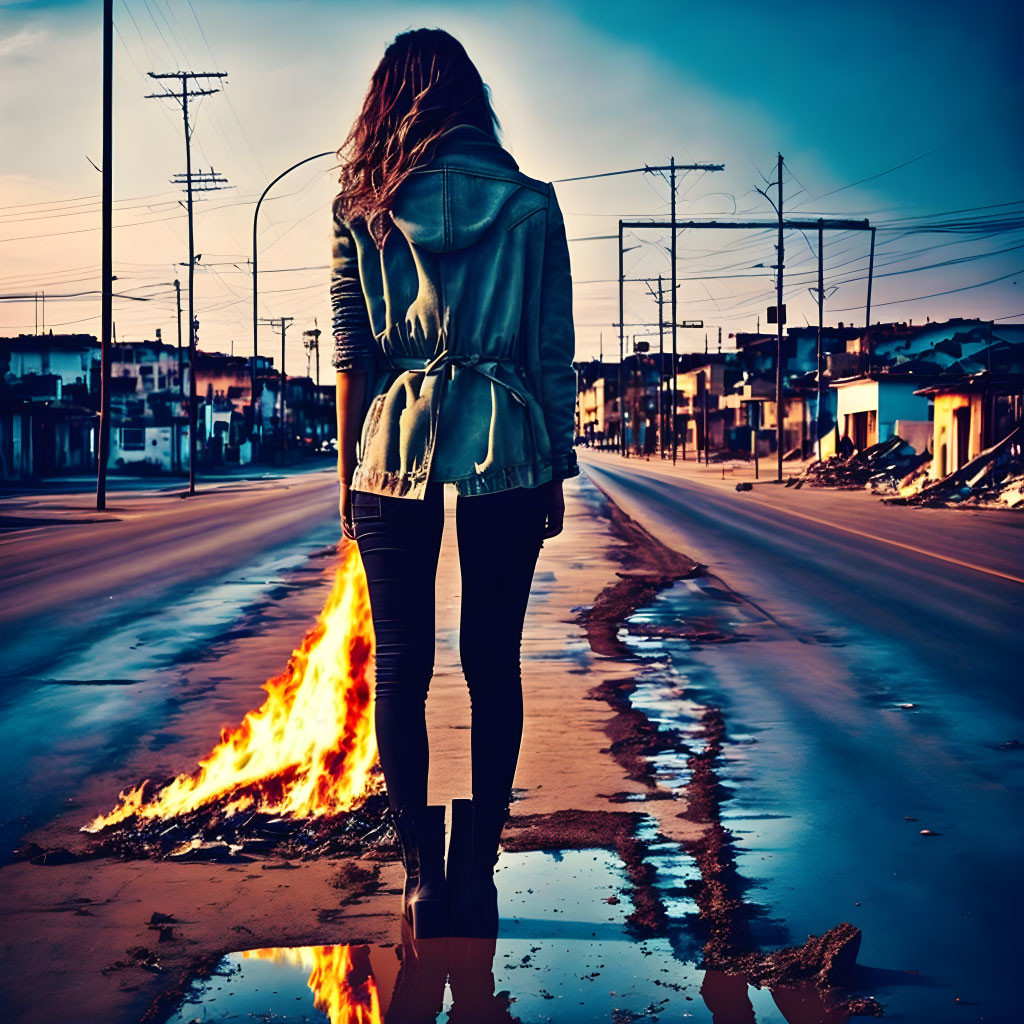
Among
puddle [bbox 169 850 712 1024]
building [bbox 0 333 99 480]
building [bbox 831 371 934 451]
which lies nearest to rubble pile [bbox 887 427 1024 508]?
building [bbox 831 371 934 451]

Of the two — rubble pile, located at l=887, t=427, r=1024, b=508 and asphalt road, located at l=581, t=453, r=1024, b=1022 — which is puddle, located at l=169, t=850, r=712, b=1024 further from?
rubble pile, located at l=887, t=427, r=1024, b=508

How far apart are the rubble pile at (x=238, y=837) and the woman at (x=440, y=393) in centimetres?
77

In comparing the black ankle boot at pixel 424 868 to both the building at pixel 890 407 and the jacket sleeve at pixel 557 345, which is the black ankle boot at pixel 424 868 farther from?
the building at pixel 890 407

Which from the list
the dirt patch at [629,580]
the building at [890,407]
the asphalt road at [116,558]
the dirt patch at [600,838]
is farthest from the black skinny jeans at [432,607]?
the building at [890,407]

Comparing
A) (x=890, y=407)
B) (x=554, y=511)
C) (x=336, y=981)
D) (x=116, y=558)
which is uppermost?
(x=890, y=407)

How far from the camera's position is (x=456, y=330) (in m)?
3.41

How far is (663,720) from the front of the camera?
6566mm

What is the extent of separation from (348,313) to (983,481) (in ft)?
109

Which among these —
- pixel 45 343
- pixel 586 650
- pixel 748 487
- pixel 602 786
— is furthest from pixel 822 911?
pixel 45 343

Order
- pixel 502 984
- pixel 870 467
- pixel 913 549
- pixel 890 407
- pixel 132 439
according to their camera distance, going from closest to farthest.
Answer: pixel 502 984 → pixel 913 549 → pixel 870 467 → pixel 890 407 → pixel 132 439

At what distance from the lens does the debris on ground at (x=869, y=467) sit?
1821 inches

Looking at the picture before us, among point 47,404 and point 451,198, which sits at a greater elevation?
point 47,404

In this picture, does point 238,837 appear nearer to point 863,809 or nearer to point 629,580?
point 863,809

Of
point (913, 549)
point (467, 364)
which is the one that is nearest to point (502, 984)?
point (467, 364)
